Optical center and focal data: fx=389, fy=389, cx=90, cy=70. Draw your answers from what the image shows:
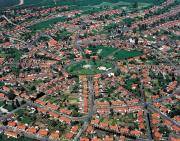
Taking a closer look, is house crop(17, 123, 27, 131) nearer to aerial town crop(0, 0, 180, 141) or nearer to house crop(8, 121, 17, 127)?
aerial town crop(0, 0, 180, 141)

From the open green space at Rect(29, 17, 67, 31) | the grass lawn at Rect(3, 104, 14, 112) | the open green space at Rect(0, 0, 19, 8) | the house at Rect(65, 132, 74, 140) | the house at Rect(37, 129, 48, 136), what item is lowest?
the house at Rect(65, 132, 74, 140)

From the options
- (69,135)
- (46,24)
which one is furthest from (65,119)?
(46,24)

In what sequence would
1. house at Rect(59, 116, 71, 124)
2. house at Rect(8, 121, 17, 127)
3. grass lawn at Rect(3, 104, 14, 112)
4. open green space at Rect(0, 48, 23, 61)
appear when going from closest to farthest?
house at Rect(8, 121, 17, 127), house at Rect(59, 116, 71, 124), grass lawn at Rect(3, 104, 14, 112), open green space at Rect(0, 48, 23, 61)

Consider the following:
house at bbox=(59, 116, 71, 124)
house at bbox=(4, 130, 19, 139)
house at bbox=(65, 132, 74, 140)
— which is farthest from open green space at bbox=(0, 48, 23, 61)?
house at bbox=(65, 132, 74, 140)

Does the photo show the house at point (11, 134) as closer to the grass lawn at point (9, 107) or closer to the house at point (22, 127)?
the house at point (22, 127)

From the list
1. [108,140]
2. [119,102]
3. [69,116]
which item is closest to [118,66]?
[119,102]
